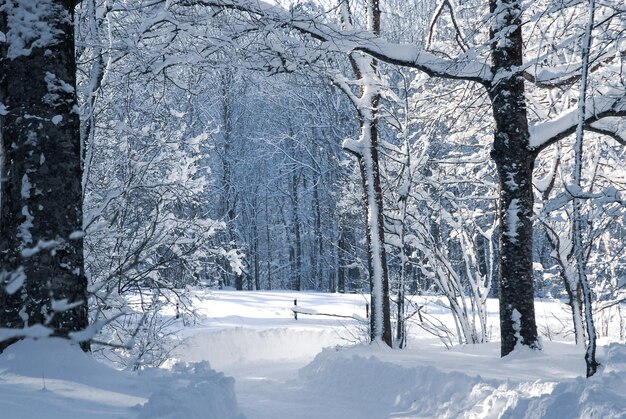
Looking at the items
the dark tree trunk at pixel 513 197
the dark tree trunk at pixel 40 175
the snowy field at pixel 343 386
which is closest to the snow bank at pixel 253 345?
the snowy field at pixel 343 386

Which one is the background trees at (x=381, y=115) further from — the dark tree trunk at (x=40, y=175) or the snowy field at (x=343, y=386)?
the snowy field at (x=343, y=386)

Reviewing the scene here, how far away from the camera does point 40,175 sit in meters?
4.36

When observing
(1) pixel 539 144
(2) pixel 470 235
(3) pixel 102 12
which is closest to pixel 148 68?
(3) pixel 102 12

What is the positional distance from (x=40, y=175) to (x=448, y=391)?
16.3ft

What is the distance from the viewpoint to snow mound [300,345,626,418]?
482 cm

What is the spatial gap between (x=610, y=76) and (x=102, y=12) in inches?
292

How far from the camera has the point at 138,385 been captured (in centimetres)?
466

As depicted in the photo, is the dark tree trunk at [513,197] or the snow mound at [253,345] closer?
the dark tree trunk at [513,197]

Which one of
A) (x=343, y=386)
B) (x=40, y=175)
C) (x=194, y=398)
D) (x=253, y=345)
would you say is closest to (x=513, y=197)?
(x=343, y=386)

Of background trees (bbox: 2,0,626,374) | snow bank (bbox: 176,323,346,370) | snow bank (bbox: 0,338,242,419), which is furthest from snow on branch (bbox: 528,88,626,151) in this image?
snow bank (bbox: 176,323,346,370)

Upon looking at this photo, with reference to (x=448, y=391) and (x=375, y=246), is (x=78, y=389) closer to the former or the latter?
(x=448, y=391)

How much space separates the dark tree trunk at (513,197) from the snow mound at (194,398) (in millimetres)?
3879

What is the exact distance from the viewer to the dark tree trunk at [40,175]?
429 cm

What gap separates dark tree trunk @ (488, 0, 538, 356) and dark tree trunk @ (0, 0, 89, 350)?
219 inches
